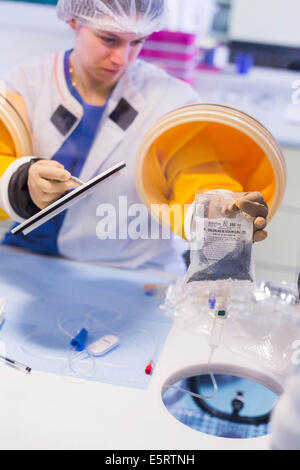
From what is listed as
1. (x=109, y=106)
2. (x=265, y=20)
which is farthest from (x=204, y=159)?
(x=265, y=20)

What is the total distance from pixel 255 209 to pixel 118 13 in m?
0.48

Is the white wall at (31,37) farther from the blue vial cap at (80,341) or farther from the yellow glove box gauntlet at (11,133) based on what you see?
the blue vial cap at (80,341)

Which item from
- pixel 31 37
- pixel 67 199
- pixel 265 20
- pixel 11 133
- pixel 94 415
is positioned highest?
pixel 265 20

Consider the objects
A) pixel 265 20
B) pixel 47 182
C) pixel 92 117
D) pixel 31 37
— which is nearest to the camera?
pixel 47 182

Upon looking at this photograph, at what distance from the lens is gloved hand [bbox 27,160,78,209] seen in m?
1.00

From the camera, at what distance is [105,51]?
1062mm

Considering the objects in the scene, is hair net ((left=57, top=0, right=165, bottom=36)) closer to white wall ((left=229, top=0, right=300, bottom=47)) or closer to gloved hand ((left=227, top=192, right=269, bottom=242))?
gloved hand ((left=227, top=192, right=269, bottom=242))

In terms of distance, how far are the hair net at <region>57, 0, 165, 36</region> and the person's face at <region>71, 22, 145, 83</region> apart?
0.02 meters

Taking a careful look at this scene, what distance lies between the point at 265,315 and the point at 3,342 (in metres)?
0.56

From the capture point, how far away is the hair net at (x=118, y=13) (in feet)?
3.29

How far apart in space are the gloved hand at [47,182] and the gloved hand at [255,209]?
1.05ft

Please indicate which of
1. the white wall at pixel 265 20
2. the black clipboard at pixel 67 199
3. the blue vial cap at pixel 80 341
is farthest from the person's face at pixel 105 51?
the white wall at pixel 265 20

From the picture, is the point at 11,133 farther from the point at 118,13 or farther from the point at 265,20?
the point at 265,20

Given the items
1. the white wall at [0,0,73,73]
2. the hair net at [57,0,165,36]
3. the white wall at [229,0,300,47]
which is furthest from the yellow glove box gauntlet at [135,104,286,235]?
the white wall at [229,0,300,47]
